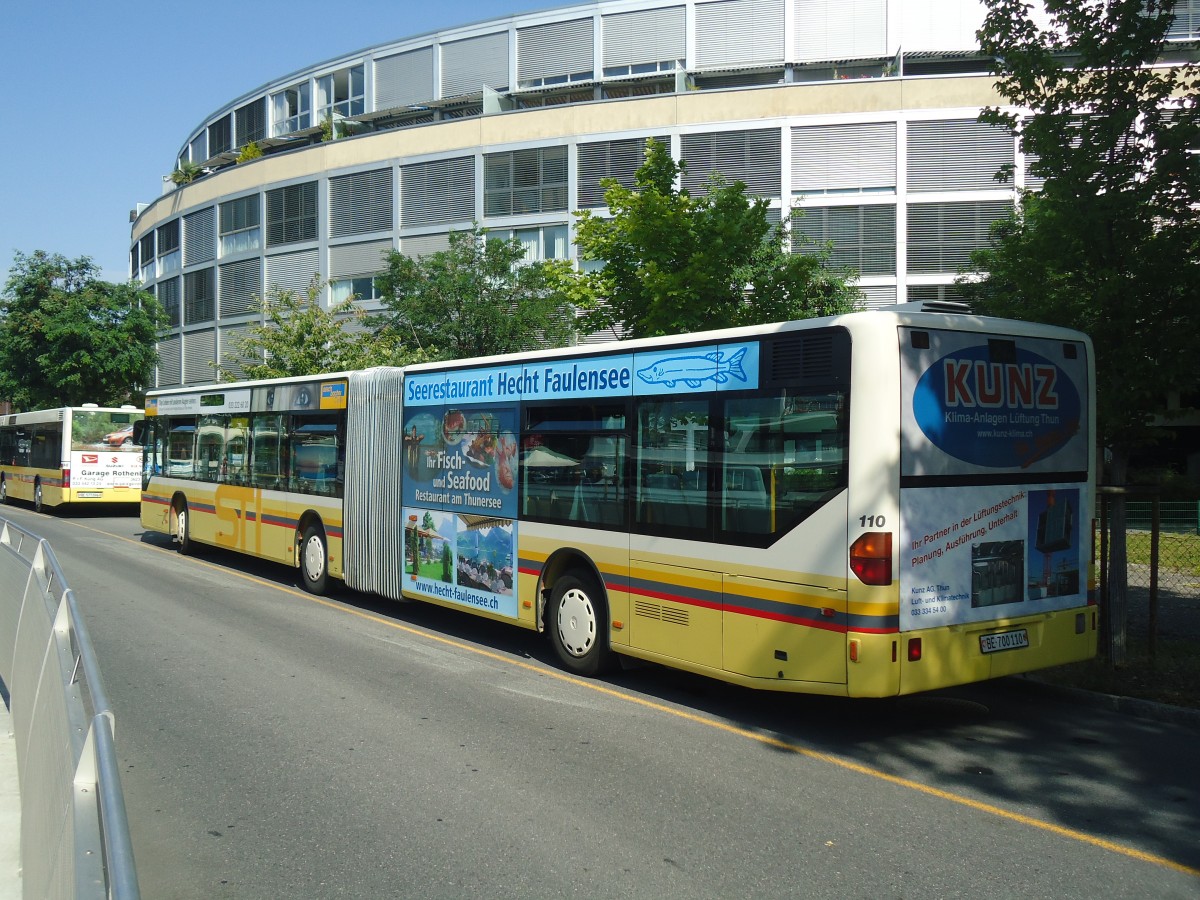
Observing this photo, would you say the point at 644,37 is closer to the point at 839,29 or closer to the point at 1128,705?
the point at 839,29

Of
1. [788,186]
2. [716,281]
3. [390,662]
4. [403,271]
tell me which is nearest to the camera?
[390,662]

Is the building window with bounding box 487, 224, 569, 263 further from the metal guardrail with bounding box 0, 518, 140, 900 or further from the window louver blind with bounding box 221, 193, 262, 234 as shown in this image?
the metal guardrail with bounding box 0, 518, 140, 900

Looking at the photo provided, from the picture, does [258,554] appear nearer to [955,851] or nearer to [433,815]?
[433,815]

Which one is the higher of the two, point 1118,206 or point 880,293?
point 880,293

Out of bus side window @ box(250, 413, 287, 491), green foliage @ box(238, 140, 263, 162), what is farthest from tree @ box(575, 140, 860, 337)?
green foliage @ box(238, 140, 263, 162)

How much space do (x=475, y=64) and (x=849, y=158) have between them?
17.7 meters

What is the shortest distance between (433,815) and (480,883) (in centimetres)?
93

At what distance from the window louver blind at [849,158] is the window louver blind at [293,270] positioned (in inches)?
865

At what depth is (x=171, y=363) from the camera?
53.5 metres

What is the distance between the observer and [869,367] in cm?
671

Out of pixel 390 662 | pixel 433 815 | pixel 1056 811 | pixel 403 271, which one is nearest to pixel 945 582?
pixel 1056 811

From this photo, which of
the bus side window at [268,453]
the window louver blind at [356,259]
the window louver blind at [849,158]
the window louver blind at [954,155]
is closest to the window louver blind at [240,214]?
the window louver blind at [356,259]

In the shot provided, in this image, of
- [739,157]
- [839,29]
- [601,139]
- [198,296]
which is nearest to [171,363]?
[198,296]

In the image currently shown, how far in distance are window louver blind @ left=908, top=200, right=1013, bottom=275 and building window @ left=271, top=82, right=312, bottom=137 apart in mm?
30647
